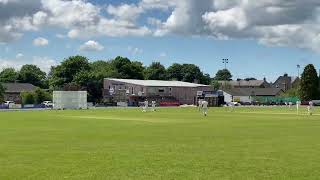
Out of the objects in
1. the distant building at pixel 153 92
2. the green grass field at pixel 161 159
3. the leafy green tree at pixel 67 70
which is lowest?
the green grass field at pixel 161 159

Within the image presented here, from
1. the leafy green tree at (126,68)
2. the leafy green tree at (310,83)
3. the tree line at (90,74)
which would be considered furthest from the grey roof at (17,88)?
the leafy green tree at (310,83)

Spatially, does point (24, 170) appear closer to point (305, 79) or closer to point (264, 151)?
point (264, 151)

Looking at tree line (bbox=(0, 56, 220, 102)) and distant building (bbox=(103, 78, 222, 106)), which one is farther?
tree line (bbox=(0, 56, 220, 102))

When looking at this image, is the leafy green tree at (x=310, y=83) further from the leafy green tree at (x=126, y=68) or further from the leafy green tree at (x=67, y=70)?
the leafy green tree at (x=67, y=70)

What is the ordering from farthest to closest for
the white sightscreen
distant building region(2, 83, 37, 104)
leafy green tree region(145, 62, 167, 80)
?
leafy green tree region(145, 62, 167, 80)
distant building region(2, 83, 37, 104)
the white sightscreen

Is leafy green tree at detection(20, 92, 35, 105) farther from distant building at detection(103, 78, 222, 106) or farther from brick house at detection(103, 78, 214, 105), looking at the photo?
brick house at detection(103, 78, 214, 105)

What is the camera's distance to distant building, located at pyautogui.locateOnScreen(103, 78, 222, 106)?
144 metres

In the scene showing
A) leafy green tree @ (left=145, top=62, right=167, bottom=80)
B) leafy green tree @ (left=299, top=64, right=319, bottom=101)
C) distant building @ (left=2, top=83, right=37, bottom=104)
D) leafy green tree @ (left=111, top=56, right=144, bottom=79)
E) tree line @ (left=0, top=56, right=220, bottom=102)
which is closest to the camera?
leafy green tree @ (left=299, top=64, right=319, bottom=101)

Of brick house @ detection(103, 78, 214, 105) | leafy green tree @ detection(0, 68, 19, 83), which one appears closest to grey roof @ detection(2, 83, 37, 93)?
leafy green tree @ detection(0, 68, 19, 83)

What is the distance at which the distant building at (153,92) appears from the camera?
471 ft

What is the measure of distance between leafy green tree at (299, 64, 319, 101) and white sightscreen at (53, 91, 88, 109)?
2683 inches

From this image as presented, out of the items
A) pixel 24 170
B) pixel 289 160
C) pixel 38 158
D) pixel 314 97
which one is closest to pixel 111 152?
pixel 38 158

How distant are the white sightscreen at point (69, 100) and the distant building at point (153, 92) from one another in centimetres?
4113

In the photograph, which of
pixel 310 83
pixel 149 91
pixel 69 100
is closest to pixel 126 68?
pixel 149 91
